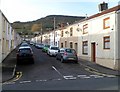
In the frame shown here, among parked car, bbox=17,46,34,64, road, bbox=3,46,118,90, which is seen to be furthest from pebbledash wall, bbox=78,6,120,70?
parked car, bbox=17,46,34,64

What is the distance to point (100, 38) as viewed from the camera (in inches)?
1142

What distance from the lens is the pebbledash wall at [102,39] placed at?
83.0 feet

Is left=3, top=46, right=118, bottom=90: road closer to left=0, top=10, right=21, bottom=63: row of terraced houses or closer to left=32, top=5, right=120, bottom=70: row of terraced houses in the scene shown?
left=32, top=5, right=120, bottom=70: row of terraced houses

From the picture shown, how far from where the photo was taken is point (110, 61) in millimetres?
26141

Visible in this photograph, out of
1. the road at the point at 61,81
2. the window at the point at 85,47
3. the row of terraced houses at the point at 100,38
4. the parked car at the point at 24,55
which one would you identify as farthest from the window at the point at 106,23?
the parked car at the point at 24,55

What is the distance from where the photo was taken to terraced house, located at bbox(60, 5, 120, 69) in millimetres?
25281

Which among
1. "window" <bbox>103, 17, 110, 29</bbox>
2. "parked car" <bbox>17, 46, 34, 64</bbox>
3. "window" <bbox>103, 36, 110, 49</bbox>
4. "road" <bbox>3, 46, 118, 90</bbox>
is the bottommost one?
"road" <bbox>3, 46, 118, 90</bbox>

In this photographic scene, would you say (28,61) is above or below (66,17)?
below

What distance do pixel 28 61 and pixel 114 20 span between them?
32.8 feet

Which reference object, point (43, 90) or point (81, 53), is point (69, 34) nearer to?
point (81, 53)

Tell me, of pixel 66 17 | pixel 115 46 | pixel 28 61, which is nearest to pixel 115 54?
pixel 115 46

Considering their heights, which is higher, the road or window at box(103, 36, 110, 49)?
window at box(103, 36, 110, 49)

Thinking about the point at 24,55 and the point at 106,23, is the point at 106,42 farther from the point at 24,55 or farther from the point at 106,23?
the point at 24,55

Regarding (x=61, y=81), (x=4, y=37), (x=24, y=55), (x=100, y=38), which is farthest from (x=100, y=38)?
(x=61, y=81)
